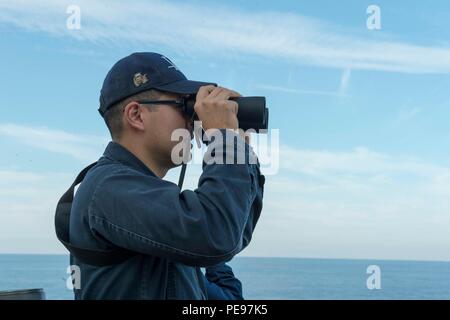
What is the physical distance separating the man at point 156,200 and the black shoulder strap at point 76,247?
0.01 metres

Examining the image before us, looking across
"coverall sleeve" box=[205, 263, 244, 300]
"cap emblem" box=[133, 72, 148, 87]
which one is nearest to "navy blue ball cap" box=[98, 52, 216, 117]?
"cap emblem" box=[133, 72, 148, 87]

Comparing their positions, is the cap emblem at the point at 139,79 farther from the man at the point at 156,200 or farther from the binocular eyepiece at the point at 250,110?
the binocular eyepiece at the point at 250,110

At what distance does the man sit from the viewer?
1.41 m

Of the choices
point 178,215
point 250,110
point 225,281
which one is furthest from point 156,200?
point 225,281

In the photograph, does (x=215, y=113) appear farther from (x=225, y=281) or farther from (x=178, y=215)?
(x=225, y=281)

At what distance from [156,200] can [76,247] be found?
0.83 ft

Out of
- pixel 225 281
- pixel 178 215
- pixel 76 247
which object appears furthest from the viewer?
pixel 225 281

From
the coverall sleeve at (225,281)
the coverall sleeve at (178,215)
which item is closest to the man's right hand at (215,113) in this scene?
the coverall sleeve at (178,215)

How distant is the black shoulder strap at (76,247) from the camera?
1484 millimetres

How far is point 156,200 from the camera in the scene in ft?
4.68

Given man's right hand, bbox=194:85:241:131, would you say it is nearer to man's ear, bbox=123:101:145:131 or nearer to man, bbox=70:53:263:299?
man, bbox=70:53:263:299
